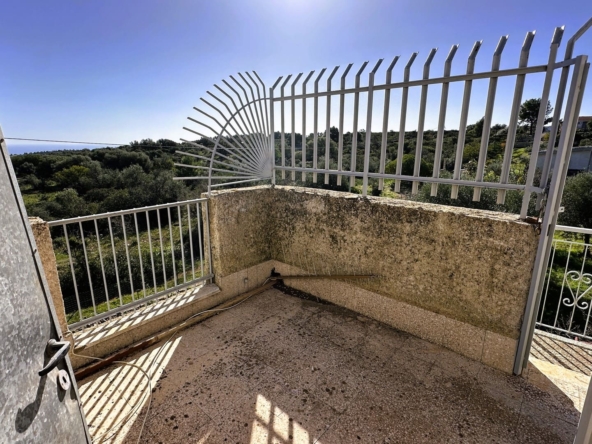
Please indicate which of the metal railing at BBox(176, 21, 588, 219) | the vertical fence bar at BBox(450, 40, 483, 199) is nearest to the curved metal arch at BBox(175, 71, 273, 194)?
the metal railing at BBox(176, 21, 588, 219)

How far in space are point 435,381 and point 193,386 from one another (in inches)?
76.7

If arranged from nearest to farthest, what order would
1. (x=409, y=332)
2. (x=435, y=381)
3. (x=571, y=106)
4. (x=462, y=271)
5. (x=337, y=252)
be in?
(x=571, y=106) → (x=435, y=381) → (x=462, y=271) → (x=409, y=332) → (x=337, y=252)

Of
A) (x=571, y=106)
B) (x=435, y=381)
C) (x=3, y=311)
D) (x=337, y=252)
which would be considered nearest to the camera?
(x=3, y=311)

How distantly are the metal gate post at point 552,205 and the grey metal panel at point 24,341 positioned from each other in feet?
9.76

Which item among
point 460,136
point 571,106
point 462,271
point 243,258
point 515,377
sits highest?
point 571,106

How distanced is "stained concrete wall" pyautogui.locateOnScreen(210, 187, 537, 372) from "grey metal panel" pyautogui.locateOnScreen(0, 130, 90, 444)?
2373 mm

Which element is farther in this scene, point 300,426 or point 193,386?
point 193,386

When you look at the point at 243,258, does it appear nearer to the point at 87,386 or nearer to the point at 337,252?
the point at 337,252

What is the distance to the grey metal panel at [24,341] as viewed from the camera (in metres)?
0.90

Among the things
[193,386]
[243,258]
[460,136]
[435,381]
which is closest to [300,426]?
[193,386]

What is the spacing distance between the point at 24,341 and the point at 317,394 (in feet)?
6.46

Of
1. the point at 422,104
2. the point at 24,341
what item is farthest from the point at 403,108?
the point at 24,341

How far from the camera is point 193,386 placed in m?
2.44

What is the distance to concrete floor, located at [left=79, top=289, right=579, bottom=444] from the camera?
2057 mm
